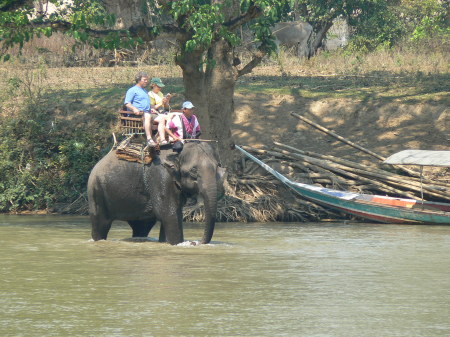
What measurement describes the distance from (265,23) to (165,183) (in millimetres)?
5796

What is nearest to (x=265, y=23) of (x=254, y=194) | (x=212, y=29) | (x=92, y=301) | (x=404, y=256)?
(x=212, y=29)

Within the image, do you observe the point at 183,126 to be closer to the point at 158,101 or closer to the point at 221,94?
the point at 158,101

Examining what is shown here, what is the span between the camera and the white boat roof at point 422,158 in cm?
2064

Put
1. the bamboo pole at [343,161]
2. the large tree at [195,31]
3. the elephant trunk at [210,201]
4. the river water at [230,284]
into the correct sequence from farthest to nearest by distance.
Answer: the bamboo pole at [343,161]
the large tree at [195,31]
the elephant trunk at [210,201]
the river water at [230,284]

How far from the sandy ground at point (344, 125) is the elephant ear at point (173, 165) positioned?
337 inches

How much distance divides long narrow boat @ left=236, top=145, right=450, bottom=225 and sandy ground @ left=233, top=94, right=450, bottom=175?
300cm

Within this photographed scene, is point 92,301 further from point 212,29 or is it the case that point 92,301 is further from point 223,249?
point 212,29

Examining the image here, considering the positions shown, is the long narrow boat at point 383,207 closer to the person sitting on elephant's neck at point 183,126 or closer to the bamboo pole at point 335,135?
the bamboo pole at point 335,135

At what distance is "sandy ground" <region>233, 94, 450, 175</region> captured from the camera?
26312 millimetres

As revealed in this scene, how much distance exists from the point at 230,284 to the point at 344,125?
14707mm

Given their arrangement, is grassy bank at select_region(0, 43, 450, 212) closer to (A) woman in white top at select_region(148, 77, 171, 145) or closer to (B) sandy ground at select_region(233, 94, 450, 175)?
(B) sandy ground at select_region(233, 94, 450, 175)

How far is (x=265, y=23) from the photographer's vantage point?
2209 cm

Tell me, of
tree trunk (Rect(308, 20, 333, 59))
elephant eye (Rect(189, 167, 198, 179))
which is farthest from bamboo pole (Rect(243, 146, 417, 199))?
tree trunk (Rect(308, 20, 333, 59))

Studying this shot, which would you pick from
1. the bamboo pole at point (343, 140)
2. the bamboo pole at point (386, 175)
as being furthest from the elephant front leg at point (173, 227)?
the bamboo pole at point (343, 140)
